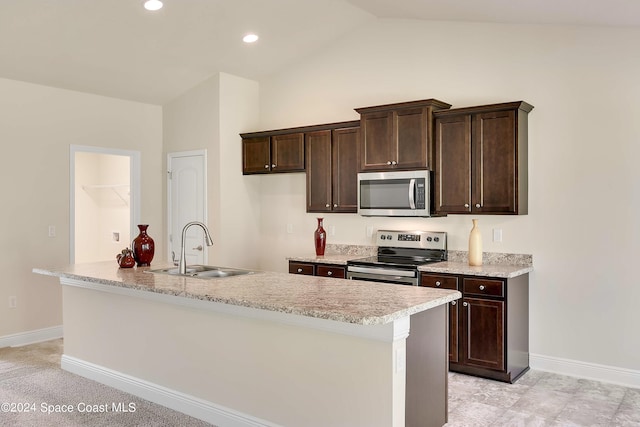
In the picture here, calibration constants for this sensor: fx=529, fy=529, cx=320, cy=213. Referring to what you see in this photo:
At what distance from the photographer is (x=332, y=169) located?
5.36m

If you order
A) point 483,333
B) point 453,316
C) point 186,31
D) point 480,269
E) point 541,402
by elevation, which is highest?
point 186,31

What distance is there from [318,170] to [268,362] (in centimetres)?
277

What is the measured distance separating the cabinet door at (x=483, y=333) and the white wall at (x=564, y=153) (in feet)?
1.98

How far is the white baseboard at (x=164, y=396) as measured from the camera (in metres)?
3.18

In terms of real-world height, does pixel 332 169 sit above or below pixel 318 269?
above

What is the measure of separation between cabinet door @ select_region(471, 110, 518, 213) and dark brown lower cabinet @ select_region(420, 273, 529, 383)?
25.0 inches

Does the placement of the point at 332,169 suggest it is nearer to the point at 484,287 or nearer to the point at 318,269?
the point at 318,269

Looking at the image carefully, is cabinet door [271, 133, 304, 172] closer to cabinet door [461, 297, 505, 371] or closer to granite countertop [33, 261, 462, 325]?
granite countertop [33, 261, 462, 325]

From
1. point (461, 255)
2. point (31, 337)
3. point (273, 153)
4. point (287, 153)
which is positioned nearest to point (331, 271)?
point (461, 255)

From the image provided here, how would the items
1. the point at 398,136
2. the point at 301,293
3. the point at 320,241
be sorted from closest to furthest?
the point at 301,293 → the point at 398,136 → the point at 320,241

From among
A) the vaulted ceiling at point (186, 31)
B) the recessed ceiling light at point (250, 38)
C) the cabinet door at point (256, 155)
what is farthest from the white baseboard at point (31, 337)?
the recessed ceiling light at point (250, 38)

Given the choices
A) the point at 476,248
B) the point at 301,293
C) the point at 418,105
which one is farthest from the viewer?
Answer: the point at 418,105

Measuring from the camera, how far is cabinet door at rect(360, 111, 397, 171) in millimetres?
4770

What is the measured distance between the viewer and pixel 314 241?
574 cm
